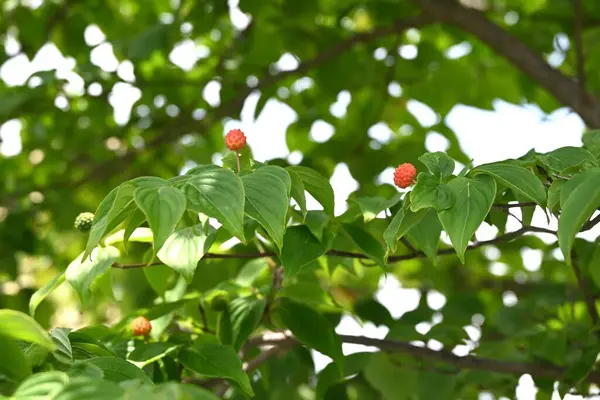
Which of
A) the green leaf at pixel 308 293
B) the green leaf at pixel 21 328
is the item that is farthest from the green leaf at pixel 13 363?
the green leaf at pixel 308 293

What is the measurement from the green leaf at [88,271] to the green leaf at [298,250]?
0.19m

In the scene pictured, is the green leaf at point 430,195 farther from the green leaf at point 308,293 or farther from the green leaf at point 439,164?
the green leaf at point 308,293

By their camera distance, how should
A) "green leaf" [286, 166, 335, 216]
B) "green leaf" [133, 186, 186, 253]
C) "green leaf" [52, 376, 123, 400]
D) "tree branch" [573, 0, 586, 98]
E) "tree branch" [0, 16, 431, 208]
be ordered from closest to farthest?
"green leaf" [52, 376, 123, 400] < "green leaf" [133, 186, 186, 253] < "green leaf" [286, 166, 335, 216] < "tree branch" [573, 0, 586, 98] < "tree branch" [0, 16, 431, 208]

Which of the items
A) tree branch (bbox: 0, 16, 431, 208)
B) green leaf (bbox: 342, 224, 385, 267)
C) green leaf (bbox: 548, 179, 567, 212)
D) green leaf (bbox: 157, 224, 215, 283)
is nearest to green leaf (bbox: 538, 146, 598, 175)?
green leaf (bbox: 548, 179, 567, 212)

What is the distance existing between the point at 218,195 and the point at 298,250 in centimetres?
25

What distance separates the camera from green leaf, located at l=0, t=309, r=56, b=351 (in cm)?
59

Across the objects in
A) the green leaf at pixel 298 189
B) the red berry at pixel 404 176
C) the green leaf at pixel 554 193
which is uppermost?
the green leaf at pixel 554 193

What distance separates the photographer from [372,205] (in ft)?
3.14

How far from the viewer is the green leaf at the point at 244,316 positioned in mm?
1046

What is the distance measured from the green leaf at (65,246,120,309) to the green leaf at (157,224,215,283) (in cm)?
7

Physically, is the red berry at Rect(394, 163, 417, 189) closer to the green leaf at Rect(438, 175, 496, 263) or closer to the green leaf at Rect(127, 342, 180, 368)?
the green leaf at Rect(438, 175, 496, 263)

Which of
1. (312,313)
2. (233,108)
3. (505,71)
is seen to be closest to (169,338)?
(312,313)

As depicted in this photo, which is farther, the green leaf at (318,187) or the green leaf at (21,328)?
the green leaf at (318,187)

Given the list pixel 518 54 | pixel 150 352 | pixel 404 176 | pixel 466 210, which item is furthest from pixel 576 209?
pixel 518 54
